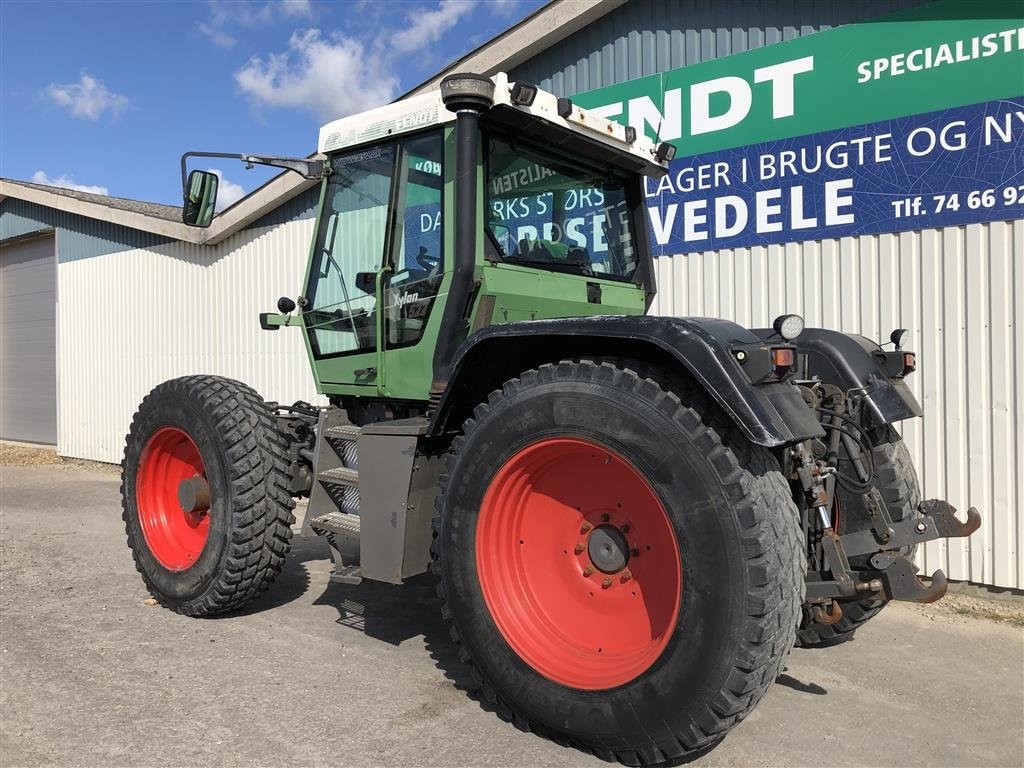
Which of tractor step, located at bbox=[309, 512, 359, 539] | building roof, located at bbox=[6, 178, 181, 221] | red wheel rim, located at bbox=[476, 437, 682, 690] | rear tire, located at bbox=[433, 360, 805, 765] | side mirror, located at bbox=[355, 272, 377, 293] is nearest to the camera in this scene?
rear tire, located at bbox=[433, 360, 805, 765]

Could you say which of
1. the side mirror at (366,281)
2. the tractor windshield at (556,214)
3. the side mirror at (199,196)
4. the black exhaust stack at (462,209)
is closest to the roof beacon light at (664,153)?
the tractor windshield at (556,214)

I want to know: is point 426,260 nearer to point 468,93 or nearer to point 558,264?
point 558,264

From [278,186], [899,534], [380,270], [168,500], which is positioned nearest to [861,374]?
[899,534]

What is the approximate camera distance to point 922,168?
5336mm

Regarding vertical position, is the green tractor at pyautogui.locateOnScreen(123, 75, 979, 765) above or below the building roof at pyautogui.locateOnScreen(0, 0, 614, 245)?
below

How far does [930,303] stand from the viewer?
5336 mm

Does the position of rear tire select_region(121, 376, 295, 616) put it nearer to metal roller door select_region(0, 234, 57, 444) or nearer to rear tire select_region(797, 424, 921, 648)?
rear tire select_region(797, 424, 921, 648)

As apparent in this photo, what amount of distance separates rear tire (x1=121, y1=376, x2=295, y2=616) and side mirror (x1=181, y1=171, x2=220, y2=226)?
3.40 ft

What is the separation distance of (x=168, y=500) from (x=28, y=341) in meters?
12.1

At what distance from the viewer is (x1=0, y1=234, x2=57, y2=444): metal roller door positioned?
14.3 metres

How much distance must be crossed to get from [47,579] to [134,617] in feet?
4.71

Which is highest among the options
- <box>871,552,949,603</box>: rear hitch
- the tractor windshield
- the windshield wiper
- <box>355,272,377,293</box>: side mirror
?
the tractor windshield

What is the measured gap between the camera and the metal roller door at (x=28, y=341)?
1426cm

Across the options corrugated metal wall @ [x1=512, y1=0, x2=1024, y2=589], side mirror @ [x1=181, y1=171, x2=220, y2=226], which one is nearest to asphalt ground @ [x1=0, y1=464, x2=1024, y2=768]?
corrugated metal wall @ [x1=512, y1=0, x2=1024, y2=589]
